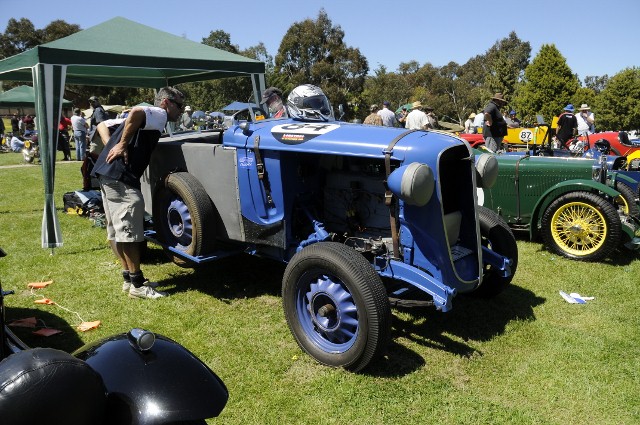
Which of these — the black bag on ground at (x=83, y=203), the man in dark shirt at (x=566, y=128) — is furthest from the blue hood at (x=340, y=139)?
the man in dark shirt at (x=566, y=128)

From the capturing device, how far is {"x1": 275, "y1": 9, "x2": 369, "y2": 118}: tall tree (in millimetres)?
43281

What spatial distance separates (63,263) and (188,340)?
2.63 m

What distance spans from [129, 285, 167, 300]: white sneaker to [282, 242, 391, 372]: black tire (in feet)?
5.30

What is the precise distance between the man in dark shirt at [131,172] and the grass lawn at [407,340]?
1.20ft

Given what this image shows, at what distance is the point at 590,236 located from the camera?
5465mm

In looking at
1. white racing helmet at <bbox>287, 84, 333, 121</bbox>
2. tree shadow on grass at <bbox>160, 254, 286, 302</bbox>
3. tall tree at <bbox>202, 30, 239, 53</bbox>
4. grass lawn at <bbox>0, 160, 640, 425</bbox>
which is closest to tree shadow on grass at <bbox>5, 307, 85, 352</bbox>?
grass lawn at <bbox>0, 160, 640, 425</bbox>

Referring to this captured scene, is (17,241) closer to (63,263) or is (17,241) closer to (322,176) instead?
(63,263)

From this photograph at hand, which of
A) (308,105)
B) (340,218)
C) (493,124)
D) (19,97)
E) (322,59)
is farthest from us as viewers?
(322,59)

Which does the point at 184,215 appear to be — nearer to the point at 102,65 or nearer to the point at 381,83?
the point at 102,65

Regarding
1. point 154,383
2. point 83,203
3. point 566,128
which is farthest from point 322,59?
point 154,383

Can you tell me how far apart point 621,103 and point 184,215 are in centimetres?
3377

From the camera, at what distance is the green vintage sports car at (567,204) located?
17.5 feet

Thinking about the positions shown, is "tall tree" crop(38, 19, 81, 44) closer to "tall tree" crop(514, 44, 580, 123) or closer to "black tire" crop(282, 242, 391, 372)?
"tall tree" crop(514, 44, 580, 123)

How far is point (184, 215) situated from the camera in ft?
14.6
